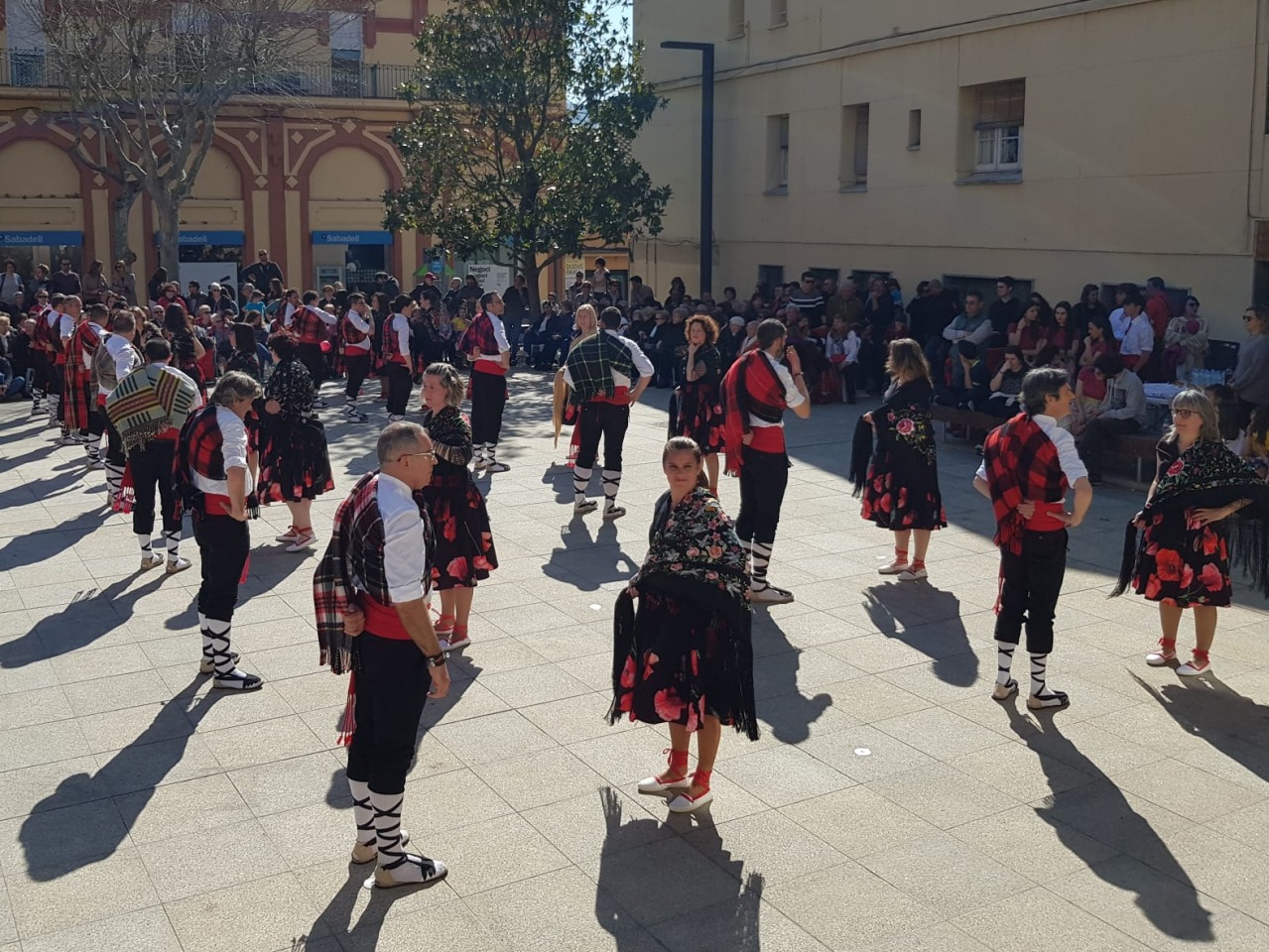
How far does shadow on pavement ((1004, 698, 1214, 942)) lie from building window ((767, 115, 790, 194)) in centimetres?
1953

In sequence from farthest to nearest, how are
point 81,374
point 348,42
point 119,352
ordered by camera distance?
1. point 348,42
2. point 81,374
3. point 119,352

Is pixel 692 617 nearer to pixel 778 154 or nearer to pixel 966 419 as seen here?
pixel 966 419

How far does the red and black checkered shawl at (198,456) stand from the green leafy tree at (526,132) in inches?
703

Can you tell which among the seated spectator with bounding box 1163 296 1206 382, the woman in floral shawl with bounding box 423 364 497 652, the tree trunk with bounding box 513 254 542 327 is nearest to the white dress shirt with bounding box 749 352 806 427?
the woman in floral shawl with bounding box 423 364 497 652

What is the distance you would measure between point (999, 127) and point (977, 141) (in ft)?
1.62

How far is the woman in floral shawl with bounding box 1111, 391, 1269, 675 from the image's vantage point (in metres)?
7.80

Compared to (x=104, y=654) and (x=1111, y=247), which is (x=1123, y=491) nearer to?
(x=1111, y=247)

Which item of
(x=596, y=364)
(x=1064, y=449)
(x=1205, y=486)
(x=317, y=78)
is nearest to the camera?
(x=1064, y=449)

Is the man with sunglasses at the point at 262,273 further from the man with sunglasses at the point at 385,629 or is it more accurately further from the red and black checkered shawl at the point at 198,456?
the man with sunglasses at the point at 385,629

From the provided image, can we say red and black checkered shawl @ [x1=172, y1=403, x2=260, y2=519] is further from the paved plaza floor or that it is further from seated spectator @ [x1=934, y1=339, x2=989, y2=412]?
seated spectator @ [x1=934, y1=339, x2=989, y2=412]

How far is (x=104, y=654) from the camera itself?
8.54 meters

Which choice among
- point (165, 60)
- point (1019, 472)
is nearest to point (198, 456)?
point (1019, 472)

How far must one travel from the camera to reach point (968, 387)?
16.3m

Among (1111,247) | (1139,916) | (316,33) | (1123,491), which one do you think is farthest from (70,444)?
(316,33)
